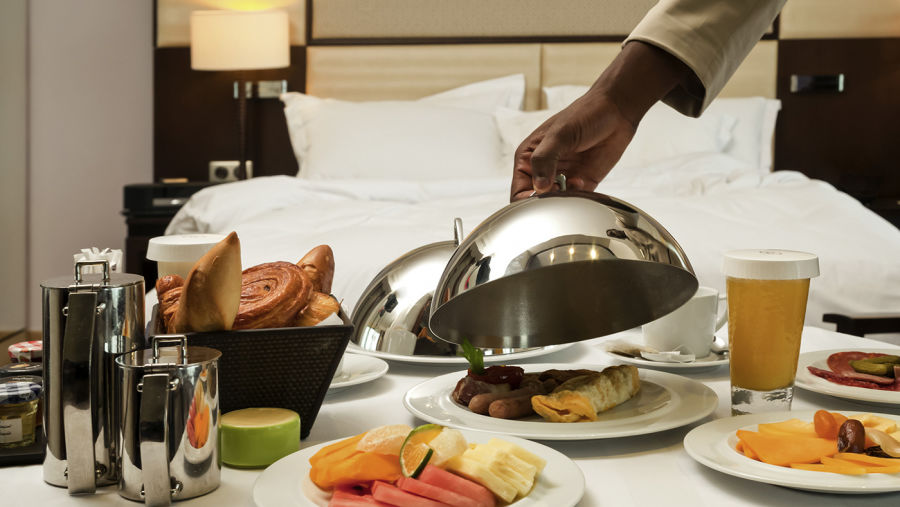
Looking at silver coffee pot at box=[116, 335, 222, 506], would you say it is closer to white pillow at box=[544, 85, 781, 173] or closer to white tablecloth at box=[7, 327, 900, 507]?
white tablecloth at box=[7, 327, 900, 507]

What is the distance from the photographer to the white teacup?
1.16 metres

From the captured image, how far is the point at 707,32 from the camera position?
101cm

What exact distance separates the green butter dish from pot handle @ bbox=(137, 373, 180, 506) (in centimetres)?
9

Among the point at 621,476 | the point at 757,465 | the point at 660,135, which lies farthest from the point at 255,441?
the point at 660,135

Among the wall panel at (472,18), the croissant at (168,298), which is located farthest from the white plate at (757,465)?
the wall panel at (472,18)

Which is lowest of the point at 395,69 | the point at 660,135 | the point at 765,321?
the point at 765,321

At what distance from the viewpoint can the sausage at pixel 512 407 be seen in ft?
2.88

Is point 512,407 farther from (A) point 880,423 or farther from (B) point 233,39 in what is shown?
(B) point 233,39

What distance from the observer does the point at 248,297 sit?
0.87m

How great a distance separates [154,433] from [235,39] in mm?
3464

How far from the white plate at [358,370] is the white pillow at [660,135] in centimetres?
253

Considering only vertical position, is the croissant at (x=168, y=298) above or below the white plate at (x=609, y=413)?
above

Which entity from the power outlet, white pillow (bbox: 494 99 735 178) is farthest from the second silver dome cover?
the power outlet

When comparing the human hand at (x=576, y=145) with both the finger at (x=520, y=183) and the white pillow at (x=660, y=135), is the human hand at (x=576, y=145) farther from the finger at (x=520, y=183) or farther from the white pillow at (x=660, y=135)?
the white pillow at (x=660, y=135)
